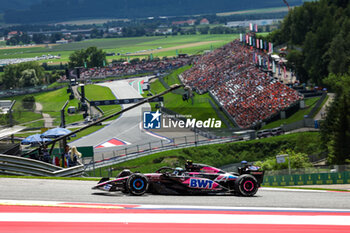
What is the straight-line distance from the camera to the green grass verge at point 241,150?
42375 mm

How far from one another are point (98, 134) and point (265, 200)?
4285 cm

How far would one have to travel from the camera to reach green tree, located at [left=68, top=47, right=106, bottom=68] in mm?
139875

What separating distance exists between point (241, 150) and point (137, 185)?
3356cm

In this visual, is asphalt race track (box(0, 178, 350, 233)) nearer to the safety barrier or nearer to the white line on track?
the white line on track

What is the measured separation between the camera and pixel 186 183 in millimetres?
12742

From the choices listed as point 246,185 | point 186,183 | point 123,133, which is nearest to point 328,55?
point 123,133

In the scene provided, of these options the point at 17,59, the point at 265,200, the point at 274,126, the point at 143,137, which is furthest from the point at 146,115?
the point at 17,59

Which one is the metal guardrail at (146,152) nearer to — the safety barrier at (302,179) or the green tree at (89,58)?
the safety barrier at (302,179)

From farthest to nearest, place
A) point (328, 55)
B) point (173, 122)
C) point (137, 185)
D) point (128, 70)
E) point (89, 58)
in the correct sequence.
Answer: point (89, 58)
point (128, 70)
point (328, 55)
point (173, 122)
point (137, 185)

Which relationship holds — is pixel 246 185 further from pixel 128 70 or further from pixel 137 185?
pixel 128 70

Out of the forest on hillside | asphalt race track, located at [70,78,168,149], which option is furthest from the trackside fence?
asphalt race track, located at [70,78,168,149]

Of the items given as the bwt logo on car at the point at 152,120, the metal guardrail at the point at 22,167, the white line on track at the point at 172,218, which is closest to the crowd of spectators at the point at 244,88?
the bwt logo on car at the point at 152,120

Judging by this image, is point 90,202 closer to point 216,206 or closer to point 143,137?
point 216,206

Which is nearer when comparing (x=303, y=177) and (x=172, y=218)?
(x=172, y=218)
